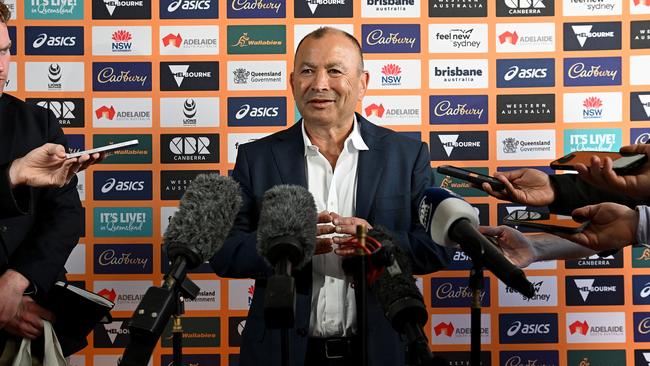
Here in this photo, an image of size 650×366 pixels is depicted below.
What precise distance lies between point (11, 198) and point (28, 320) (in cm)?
46

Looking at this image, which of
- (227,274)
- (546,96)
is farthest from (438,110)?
(227,274)

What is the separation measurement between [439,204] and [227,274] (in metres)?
0.99

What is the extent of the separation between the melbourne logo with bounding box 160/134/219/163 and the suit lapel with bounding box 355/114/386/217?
1.24 m

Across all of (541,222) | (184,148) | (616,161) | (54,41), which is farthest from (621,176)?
(54,41)

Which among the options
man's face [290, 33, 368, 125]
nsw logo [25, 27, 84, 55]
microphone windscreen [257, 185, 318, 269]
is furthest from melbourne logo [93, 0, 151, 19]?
microphone windscreen [257, 185, 318, 269]

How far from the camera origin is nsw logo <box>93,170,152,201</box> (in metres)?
3.38

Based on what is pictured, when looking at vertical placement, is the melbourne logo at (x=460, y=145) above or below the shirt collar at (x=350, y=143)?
above

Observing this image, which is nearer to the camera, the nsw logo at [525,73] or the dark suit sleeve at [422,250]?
the dark suit sleeve at [422,250]

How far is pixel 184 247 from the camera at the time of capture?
A: 1239mm

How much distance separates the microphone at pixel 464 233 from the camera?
113 centimetres

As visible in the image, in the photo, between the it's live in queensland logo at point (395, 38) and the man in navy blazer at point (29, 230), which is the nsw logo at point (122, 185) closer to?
the man in navy blazer at point (29, 230)

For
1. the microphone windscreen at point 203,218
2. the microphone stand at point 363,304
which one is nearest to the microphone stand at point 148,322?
the microphone windscreen at point 203,218

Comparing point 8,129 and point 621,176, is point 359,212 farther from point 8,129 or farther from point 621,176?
point 8,129

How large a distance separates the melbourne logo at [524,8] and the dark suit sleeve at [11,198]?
2.47 meters
